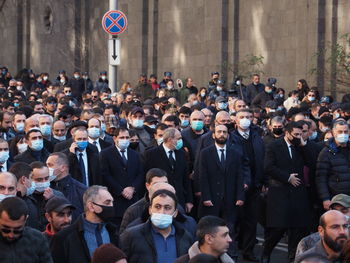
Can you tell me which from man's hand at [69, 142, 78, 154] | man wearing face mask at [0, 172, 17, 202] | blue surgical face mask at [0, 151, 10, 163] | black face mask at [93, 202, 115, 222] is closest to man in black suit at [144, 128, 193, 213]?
man's hand at [69, 142, 78, 154]

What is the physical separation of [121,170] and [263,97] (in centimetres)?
1092

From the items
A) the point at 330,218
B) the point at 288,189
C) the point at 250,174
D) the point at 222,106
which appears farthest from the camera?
the point at 222,106

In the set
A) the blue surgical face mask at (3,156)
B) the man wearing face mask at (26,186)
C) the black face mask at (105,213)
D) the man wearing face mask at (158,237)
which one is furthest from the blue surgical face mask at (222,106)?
the black face mask at (105,213)

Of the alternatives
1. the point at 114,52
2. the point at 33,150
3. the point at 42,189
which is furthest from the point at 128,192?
the point at 114,52

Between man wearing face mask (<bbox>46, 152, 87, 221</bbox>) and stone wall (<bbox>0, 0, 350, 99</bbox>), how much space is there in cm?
1613

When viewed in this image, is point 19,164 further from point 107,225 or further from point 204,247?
point 204,247

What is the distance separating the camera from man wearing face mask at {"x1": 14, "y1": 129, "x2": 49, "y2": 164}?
13.1 m

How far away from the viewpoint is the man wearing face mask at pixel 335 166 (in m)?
13.0

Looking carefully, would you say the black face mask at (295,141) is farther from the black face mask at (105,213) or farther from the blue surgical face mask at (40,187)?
the black face mask at (105,213)

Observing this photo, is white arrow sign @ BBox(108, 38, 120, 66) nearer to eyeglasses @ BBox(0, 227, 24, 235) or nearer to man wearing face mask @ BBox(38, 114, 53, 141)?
man wearing face mask @ BBox(38, 114, 53, 141)

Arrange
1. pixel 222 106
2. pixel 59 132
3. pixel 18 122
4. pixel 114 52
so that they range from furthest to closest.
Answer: pixel 222 106 < pixel 114 52 < pixel 18 122 < pixel 59 132

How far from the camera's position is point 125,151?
13.6 m

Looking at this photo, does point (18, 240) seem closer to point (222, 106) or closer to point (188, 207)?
point (188, 207)

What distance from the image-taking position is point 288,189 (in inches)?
527
